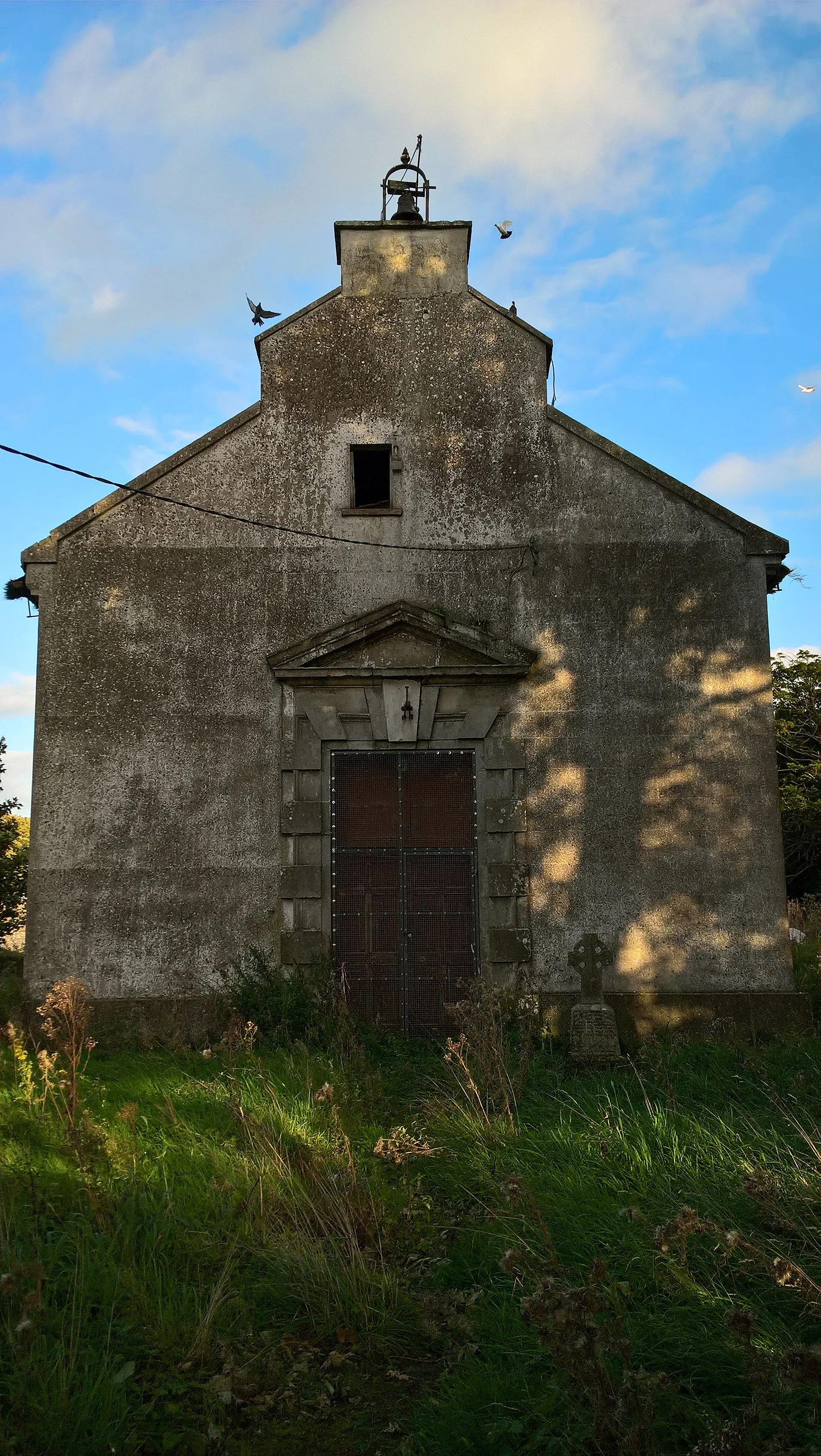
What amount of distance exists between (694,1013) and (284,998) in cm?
369

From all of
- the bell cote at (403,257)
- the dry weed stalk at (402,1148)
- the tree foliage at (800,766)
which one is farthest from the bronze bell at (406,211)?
the tree foliage at (800,766)

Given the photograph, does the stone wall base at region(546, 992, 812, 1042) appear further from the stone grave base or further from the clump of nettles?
the clump of nettles

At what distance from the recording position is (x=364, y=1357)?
3.97 meters

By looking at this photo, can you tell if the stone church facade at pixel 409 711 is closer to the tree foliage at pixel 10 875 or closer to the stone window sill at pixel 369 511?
the stone window sill at pixel 369 511

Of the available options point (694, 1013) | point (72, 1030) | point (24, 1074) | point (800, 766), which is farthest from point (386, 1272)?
point (800, 766)

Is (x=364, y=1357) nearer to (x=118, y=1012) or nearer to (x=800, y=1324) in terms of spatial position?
(x=800, y=1324)

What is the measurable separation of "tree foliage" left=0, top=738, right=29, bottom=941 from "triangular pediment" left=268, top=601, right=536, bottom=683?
5697 mm

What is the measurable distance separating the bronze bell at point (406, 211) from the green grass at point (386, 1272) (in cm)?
863

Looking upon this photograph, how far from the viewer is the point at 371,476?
10.4 meters

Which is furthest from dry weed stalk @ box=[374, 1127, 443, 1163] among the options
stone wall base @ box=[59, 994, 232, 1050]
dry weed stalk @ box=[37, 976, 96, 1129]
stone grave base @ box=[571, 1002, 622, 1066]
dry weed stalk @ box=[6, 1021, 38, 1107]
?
stone wall base @ box=[59, 994, 232, 1050]

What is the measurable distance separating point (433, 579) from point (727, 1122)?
19.0 feet

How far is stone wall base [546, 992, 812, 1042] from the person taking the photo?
8.91 m

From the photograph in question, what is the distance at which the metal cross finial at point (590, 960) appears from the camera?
29.7ft

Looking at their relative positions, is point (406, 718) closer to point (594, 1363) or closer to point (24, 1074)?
point (24, 1074)
